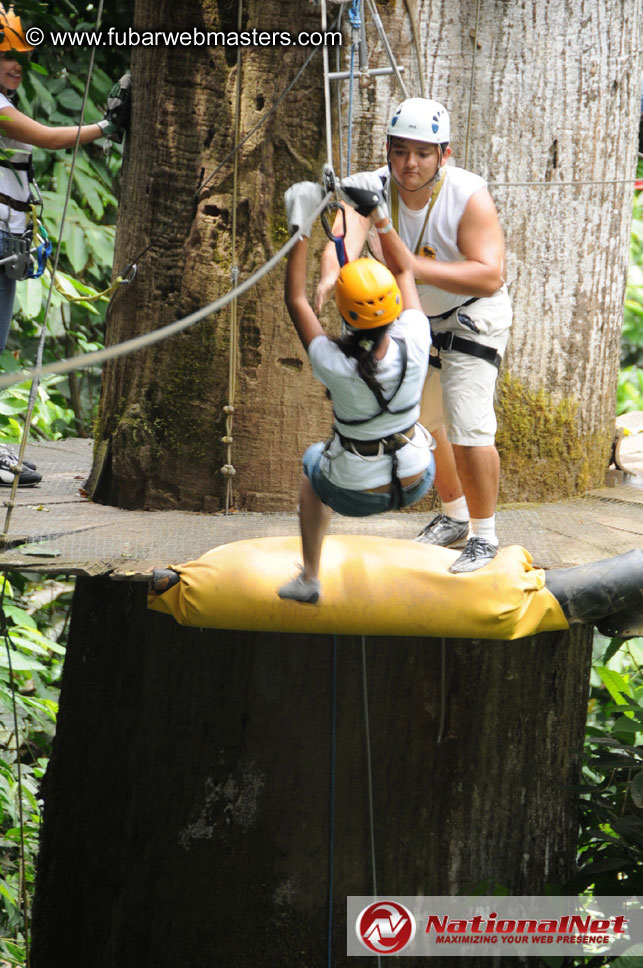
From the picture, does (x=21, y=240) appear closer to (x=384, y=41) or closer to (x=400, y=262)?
(x=384, y=41)

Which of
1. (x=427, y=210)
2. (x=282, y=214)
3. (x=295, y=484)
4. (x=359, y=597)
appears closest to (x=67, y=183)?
(x=282, y=214)

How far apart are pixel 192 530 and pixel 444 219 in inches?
56.9

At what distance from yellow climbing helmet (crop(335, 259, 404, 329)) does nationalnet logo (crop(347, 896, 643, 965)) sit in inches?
106

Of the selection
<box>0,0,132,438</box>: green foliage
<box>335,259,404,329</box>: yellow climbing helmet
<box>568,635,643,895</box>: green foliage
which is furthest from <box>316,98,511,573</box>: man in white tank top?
<box>0,0,132,438</box>: green foliage

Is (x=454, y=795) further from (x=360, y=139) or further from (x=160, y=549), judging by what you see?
(x=360, y=139)

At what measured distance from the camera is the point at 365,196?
3346 millimetres

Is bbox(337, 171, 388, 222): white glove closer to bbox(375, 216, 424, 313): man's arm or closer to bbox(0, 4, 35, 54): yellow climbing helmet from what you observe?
bbox(375, 216, 424, 313): man's arm

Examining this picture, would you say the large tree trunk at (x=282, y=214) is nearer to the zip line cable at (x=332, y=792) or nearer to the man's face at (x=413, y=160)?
the zip line cable at (x=332, y=792)

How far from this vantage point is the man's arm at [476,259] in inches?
146

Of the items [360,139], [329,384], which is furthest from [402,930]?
[360,139]

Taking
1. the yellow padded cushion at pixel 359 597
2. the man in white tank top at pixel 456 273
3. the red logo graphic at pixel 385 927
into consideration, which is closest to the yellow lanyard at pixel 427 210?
the man in white tank top at pixel 456 273

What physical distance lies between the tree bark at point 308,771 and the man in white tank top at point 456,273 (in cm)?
105

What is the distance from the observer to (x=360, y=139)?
180 inches

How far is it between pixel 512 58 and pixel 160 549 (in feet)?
7.97
